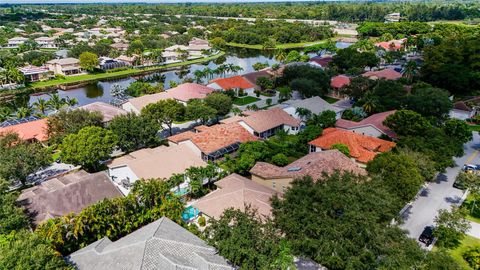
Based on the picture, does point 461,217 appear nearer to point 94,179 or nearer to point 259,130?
point 259,130

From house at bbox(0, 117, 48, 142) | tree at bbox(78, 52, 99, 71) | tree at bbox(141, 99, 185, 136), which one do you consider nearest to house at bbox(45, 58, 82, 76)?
tree at bbox(78, 52, 99, 71)

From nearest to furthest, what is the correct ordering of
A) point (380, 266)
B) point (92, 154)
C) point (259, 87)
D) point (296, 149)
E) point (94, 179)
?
point (380, 266), point (94, 179), point (92, 154), point (296, 149), point (259, 87)

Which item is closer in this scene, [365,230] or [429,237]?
[365,230]

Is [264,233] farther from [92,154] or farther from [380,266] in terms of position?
[92,154]

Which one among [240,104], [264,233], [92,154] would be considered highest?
[264,233]

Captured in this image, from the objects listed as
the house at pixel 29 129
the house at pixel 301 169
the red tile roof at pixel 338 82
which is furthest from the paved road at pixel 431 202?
the house at pixel 29 129

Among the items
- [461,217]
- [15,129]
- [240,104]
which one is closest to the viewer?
[461,217]

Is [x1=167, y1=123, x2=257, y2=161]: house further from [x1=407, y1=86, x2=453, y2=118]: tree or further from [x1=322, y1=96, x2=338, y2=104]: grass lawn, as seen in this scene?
[x1=322, y1=96, x2=338, y2=104]: grass lawn

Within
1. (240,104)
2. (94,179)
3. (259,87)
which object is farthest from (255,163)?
(259,87)

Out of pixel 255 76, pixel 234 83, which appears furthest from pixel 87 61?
pixel 255 76

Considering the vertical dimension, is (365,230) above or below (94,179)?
above
